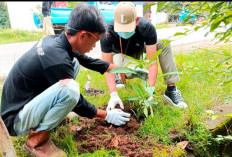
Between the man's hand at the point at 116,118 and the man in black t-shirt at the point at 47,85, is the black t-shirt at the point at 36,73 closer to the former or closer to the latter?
the man in black t-shirt at the point at 47,85

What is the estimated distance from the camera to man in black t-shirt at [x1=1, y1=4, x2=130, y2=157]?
140 cm

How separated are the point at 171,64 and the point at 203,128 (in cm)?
82

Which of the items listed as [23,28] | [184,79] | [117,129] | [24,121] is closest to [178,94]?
[184,79]

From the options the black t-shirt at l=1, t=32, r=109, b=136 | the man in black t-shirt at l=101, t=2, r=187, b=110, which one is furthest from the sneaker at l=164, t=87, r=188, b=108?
the black t-shirt at l=1, t=32, r=109, b=136

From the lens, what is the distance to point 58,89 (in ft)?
4.59

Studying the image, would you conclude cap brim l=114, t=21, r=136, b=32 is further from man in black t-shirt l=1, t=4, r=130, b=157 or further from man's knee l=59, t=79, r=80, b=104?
man's knee l=59, t=79, r=80, b=104

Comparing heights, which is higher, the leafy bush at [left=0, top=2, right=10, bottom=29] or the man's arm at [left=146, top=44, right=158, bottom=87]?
the man's arm at [left=146, top=44, right=158, bottom=87]

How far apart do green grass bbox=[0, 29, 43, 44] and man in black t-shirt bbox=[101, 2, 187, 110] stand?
15.5 feet

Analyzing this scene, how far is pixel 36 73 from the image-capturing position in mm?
1436

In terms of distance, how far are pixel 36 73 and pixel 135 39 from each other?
1.23 meters

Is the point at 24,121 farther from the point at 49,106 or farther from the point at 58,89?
the point at 58,89

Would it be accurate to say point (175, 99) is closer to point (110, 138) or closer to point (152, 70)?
point (152, 70)

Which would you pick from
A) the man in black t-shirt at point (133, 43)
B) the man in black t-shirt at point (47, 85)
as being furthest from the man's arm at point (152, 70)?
the man in black t-shirt at point (47, 85)

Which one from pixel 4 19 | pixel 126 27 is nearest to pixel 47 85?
pixel 126 27
